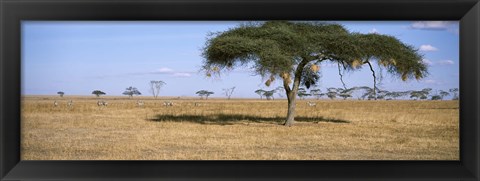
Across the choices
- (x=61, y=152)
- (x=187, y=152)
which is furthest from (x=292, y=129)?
(x=61, y=152)

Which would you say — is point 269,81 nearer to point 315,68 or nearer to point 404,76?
point 315,68

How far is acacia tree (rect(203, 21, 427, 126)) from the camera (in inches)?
399

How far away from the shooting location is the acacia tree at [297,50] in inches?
399

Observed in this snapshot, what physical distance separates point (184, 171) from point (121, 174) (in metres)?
0.40

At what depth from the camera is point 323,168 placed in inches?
131

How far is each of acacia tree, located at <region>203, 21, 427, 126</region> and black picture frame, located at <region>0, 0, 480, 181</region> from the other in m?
6.33

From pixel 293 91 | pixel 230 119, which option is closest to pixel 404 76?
pixel 293 91
